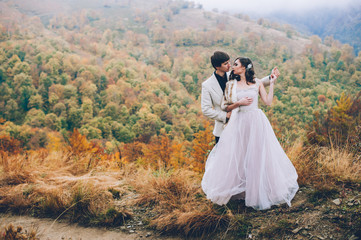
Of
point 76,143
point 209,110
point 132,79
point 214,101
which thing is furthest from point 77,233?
point 132,79

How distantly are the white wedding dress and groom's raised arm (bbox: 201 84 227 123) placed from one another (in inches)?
4.5

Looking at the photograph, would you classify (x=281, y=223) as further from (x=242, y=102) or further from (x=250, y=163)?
(x=242, y=102)

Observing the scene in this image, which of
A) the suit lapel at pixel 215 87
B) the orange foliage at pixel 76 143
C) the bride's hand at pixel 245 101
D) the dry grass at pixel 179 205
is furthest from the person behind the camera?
the orange foliage at pixel 76 143

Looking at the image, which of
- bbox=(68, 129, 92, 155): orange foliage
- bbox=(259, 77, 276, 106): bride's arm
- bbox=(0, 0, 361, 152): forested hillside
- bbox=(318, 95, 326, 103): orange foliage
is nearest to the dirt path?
bbox=(259, 77, 276, 106): bride's arm

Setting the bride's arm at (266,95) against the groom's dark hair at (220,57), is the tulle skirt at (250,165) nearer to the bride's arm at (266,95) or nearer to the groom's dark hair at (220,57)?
the bride's arm at (266,95)

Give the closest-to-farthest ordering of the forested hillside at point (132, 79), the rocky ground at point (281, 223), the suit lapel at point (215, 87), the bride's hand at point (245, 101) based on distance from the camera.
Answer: the rocky ground at point (281, 223), the bride's hand at point (245, 101), the suit lapel at point (215, 87), the forested hillside at point (132, 79)

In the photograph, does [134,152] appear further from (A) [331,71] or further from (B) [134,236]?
(A) [331,71]

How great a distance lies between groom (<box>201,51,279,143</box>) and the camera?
9.75 ft

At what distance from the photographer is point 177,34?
13225 cm

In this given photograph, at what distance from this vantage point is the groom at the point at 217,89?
117 inches

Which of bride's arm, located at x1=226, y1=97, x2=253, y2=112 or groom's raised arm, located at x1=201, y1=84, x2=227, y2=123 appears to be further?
groom's raised arm, located at x1=201, y1=84, x2=227, y2=123

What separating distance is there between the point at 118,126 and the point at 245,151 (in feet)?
188

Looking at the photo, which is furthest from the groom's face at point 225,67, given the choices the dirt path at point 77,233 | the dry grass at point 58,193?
the dry grass at point 58,193

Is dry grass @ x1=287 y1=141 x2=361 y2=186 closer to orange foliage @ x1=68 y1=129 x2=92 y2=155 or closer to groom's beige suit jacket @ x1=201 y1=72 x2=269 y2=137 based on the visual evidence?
groom's beige suit jacket @ x1=201 y1=72 x2=269 y2=137
